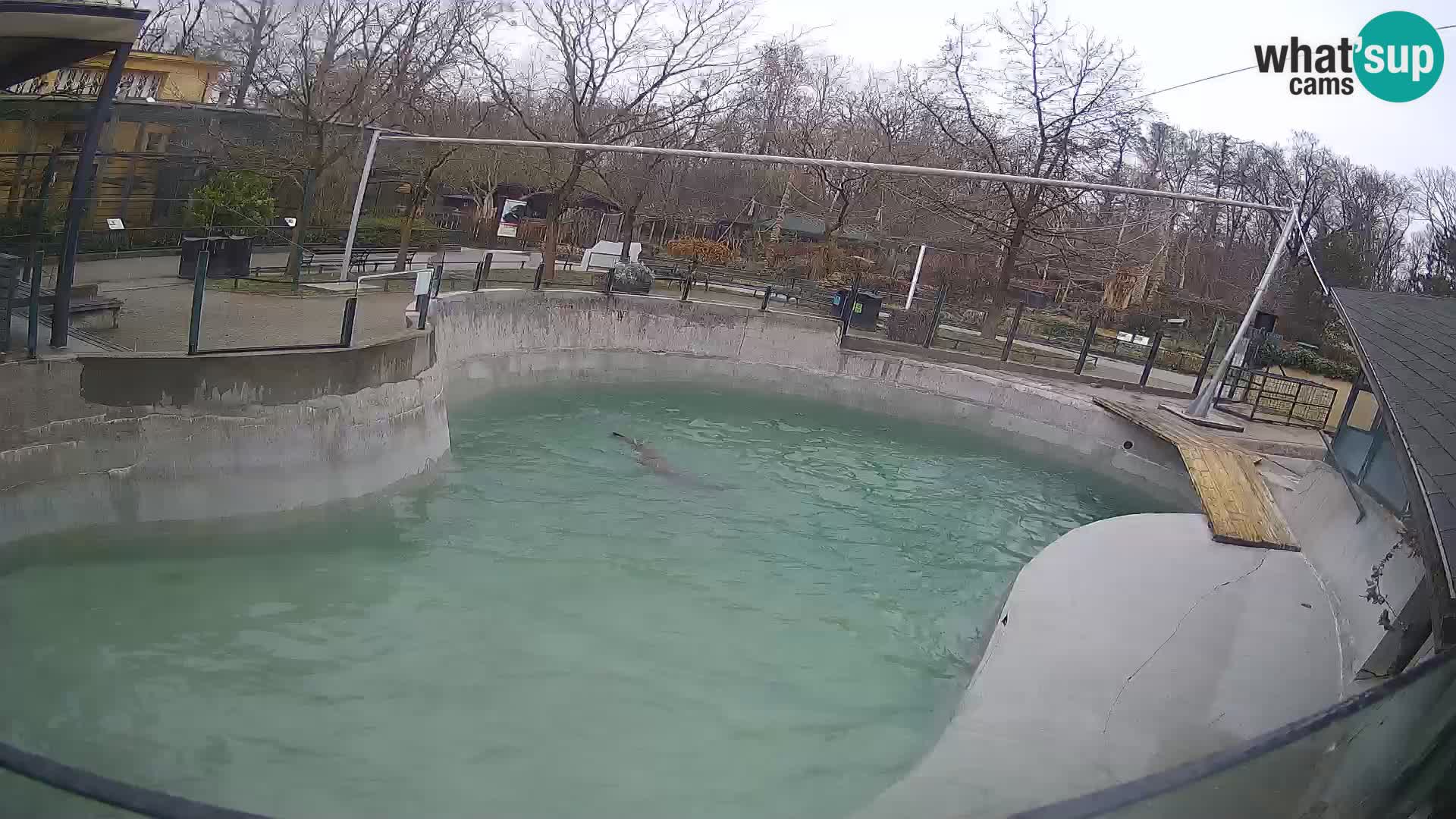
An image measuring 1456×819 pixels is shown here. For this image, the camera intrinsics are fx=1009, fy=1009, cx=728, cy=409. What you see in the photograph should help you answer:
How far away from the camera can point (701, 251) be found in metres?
34.0

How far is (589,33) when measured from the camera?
92.8 ft

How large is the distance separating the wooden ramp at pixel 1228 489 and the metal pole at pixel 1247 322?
Answer: 74 cm

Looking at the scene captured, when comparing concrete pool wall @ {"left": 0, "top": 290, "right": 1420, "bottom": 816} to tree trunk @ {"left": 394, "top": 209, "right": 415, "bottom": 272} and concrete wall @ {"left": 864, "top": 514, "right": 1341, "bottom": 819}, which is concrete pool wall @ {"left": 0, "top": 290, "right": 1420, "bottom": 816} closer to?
concrete wall @ {"left": 864, "top": 514, "right": 1341, "bottom": 819}

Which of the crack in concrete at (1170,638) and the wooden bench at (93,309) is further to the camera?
the wooden bench at (93,309)

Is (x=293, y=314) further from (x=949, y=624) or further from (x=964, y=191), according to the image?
(x=964, y=191)

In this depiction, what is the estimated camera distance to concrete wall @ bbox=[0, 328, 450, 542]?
30.7 ft

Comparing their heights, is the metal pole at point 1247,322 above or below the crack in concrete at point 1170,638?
above

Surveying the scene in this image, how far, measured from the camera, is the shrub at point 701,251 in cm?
3375

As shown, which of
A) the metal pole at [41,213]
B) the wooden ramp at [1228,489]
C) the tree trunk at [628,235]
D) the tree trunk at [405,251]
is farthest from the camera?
the tree trunk at [628,235]

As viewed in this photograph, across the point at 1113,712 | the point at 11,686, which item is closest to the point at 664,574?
the point at 1113,712

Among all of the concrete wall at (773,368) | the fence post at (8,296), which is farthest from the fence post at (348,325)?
the concrete wall at (773,368)

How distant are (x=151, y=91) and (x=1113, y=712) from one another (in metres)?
23.7

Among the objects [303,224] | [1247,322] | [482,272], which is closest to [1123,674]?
[1247,322]

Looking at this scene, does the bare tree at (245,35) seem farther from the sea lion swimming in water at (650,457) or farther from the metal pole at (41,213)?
the sea lion swimming in water at (650,457)
